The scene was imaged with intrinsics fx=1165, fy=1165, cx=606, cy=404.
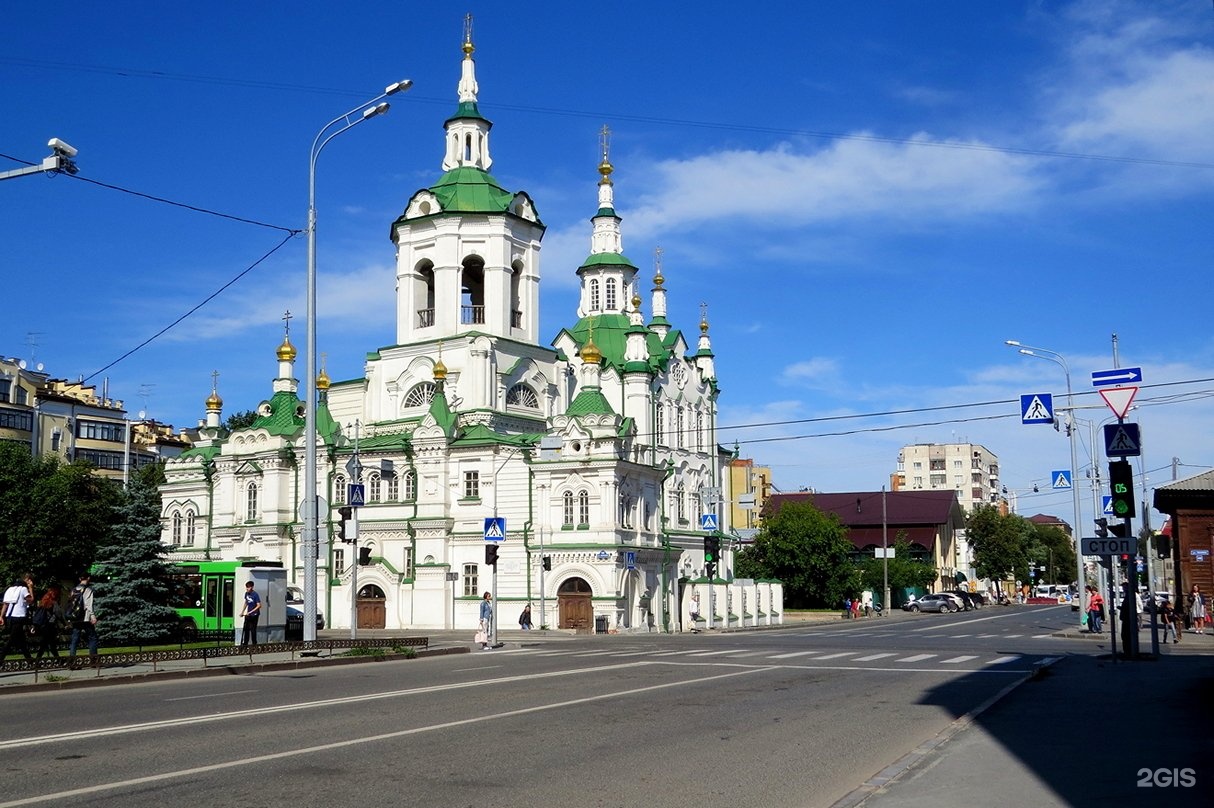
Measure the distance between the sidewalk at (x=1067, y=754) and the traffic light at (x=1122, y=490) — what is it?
15.4 feet

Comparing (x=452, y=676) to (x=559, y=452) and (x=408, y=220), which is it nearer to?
(x=559, y=452)

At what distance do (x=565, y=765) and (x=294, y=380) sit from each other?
56249 mm

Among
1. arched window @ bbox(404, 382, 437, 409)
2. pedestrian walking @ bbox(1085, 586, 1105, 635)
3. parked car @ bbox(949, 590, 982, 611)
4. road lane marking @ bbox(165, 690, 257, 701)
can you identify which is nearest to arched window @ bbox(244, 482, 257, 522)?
arched window @ bbox(404, 382, 437, 409)

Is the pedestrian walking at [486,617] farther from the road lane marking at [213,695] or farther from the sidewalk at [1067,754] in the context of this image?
the sidewalk at [1067,754]

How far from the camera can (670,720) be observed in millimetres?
14883

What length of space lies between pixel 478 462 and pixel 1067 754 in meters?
45.0

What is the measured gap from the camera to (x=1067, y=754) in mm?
11531

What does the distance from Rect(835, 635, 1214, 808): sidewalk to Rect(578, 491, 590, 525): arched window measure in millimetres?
35154

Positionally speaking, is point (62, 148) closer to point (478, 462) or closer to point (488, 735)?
point (488, 735)

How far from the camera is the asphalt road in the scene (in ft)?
32.8

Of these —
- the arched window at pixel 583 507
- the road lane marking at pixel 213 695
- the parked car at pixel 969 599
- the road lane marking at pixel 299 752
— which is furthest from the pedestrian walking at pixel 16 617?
the parked car at pixel 969 599

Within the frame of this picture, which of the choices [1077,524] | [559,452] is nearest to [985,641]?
[1077,524]

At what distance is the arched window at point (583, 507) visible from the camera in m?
53.0

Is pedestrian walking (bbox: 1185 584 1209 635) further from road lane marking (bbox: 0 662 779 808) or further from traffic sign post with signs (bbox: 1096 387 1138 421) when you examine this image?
road lane marking (bbox: 0 662 779 808)
